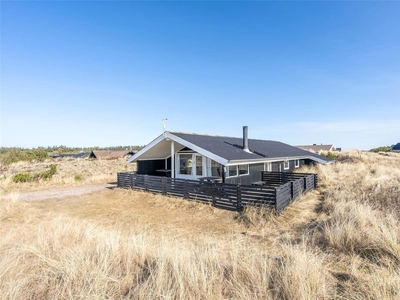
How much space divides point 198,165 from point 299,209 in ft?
21.3

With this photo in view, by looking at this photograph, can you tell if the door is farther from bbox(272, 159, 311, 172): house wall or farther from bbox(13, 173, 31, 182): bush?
bbox(13, 173, 31, 182): bush

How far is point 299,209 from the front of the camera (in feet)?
30.1

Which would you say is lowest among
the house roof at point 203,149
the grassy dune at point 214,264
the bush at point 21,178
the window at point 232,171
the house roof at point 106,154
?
the grassy dune at point 214,264

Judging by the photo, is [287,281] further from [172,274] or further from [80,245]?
[80,245]

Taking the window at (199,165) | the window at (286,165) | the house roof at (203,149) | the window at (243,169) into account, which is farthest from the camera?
the window at (286,165)

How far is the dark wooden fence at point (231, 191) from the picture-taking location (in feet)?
28.6

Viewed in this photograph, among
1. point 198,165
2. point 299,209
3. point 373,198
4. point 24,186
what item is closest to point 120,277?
point 299,209

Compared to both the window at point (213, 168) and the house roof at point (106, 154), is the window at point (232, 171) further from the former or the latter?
the house roof at point (106, 154)

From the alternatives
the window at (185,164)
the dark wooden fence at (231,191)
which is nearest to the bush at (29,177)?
the dark wooden fence at (231,191)

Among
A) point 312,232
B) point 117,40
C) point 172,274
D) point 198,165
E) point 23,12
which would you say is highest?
point 117,40

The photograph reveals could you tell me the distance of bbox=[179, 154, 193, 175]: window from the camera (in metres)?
14.2

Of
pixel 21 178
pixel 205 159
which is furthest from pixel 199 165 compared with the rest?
pixel 21 178

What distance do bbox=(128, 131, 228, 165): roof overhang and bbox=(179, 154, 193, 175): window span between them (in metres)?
0.70

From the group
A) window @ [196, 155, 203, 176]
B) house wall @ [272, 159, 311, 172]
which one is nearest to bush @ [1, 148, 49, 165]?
window @ [196, 155, 203, 176]
